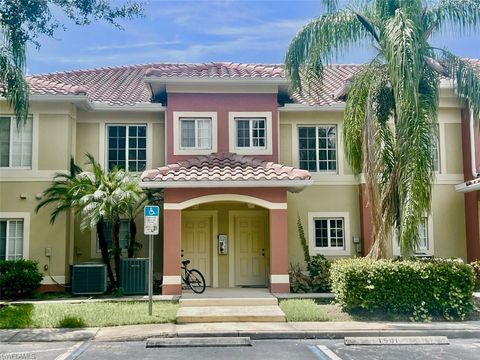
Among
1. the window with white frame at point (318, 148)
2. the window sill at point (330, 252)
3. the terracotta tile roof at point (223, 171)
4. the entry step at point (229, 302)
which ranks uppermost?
the window with white frame at point (318, 148)

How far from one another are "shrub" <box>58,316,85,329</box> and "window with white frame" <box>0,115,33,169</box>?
22.2 ft

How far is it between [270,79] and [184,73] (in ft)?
9.10

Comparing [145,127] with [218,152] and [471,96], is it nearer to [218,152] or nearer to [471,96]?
[218,152]

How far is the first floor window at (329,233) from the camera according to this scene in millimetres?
17250

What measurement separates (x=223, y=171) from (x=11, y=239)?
7.14 meters

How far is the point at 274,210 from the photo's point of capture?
14758mm

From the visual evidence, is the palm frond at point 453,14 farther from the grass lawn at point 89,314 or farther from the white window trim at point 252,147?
the grass lawn at point 89,314

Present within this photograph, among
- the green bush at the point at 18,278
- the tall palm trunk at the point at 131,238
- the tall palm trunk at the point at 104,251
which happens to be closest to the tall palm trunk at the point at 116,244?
the tall palm trunk at the point at 104,251

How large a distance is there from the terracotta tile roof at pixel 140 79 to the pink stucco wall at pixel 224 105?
28.6 inches

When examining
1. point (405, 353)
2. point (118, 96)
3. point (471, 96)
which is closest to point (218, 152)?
point (118, 96)

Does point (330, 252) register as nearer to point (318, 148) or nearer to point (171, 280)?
point (318, 148)

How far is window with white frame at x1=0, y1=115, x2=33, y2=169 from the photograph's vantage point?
16.3 metres

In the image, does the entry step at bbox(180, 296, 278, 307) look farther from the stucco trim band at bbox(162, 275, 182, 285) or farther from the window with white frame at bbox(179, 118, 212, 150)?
the window with white frame at bbox(179, 118, 212, 150)

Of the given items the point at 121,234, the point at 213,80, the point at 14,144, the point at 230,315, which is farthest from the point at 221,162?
the point at 14,144
